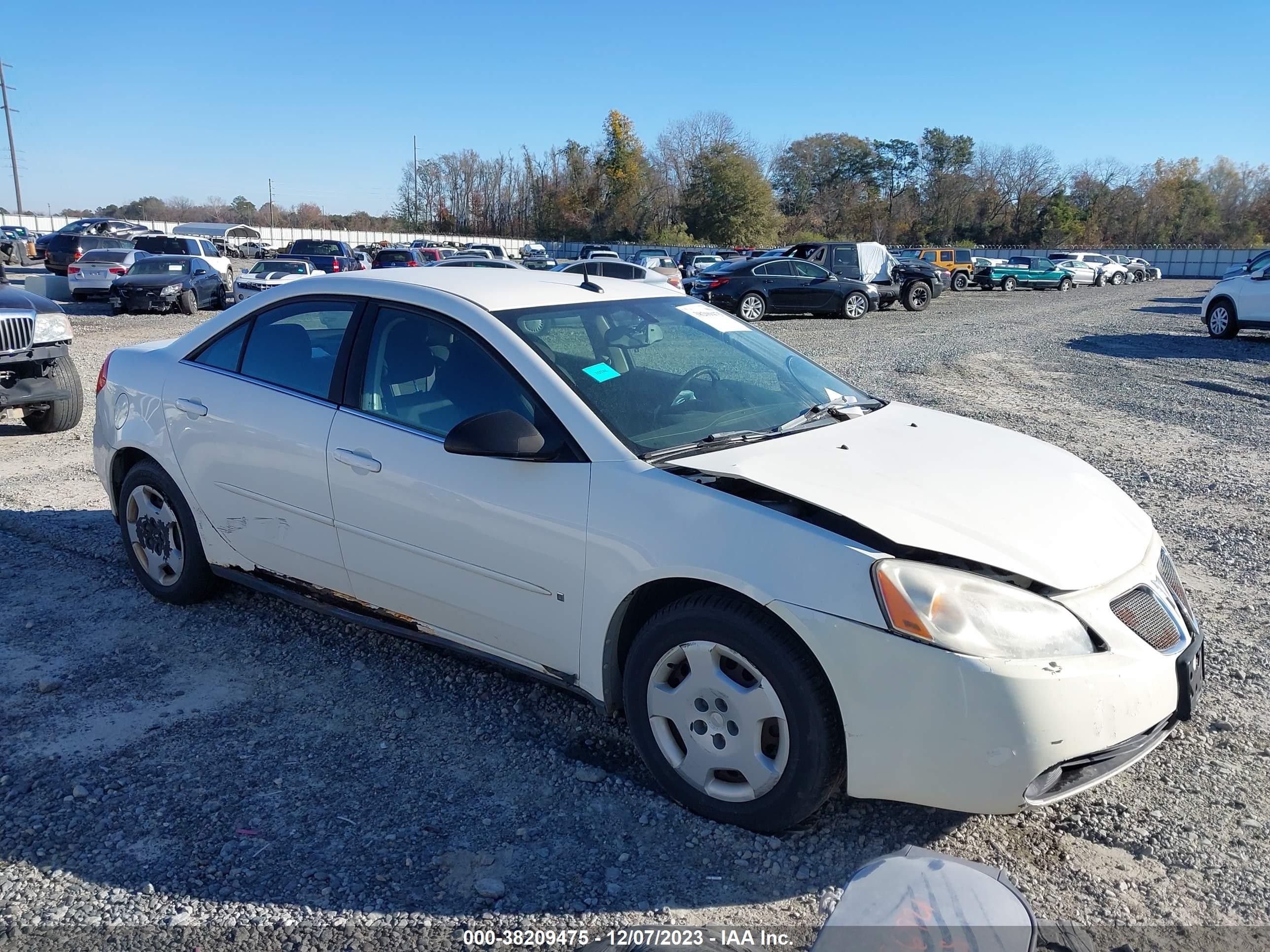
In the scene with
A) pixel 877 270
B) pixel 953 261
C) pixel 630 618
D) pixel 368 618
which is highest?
pixel 953 261

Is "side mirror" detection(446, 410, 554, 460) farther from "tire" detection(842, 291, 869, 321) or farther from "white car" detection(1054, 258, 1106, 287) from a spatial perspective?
"white car" detection(1054, 258, 1106, 287)

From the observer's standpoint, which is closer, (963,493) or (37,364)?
(963,493)

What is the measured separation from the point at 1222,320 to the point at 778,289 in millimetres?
9537

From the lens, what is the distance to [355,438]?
3613mm

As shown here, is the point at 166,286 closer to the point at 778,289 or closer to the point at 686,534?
the point at 778,289

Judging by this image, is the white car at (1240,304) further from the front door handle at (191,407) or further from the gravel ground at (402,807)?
the front door handle at (191,407)

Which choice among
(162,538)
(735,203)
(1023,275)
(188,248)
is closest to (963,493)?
(162,538)

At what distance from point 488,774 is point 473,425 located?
119cm

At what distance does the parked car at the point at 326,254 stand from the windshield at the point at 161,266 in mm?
4460

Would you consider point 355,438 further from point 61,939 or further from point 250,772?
point 61,939

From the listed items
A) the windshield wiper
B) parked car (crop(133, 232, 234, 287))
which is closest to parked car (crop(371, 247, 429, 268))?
parked car (crop(133, 232, 234, 287))

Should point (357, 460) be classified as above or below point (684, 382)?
below

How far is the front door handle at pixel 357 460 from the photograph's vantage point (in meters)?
3.53

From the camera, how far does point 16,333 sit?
7.92m
